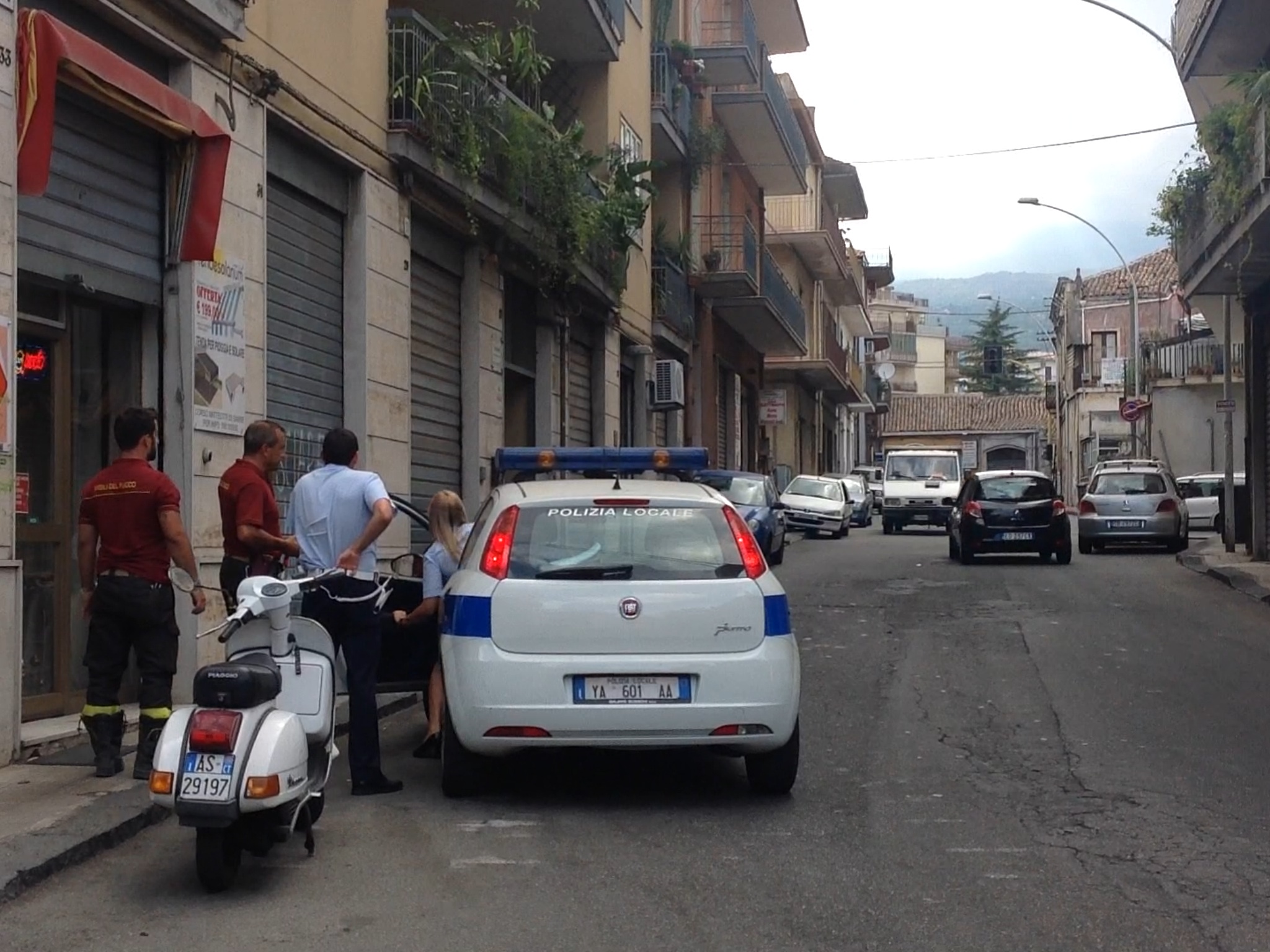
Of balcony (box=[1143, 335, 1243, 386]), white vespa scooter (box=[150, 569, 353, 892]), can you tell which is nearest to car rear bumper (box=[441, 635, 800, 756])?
white vespa scooter (box=[150, 569, 353, 892])

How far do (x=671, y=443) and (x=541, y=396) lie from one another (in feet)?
28.2

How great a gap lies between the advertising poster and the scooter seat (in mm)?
4849

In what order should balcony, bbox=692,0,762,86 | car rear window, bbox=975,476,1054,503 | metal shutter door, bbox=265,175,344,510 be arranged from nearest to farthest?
metal shutter door, bbox=265,175,344,510
car rear window, bbox=975,476,1054,503
balcony, bbox=692,0,762,86

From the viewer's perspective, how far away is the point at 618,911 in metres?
5.85

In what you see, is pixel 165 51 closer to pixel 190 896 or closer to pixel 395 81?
pixel 395 81

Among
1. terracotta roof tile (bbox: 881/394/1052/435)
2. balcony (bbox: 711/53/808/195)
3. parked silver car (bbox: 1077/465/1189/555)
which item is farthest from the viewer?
terracotta roof tile (bbox: 881/394/1052/435)

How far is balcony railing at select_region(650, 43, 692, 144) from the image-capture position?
26.7 metres

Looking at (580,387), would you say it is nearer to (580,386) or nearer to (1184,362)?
(580,386)

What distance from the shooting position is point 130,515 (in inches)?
312

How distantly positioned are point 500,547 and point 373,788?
1356 mm

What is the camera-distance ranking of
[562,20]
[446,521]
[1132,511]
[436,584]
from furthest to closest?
[1132,511], [562,20], [446,521], [436,584]

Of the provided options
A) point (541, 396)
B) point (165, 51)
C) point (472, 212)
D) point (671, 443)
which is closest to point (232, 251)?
point (165, 51)

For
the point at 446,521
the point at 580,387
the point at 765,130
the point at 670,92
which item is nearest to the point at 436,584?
the point at 446,521

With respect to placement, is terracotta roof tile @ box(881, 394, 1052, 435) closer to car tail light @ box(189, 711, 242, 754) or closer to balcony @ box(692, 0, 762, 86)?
balcony @ box(692, 0, 762, 86)
